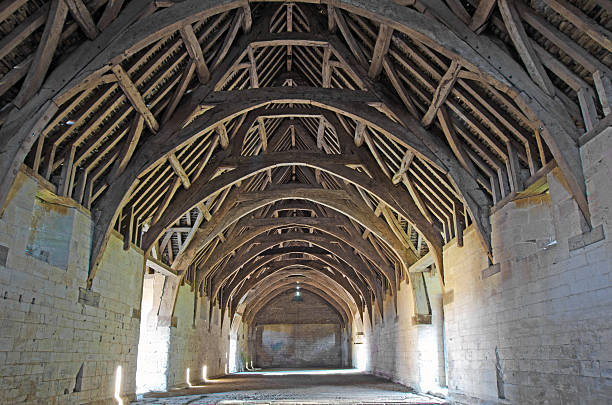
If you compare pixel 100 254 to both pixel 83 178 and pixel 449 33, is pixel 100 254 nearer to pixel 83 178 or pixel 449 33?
pixel 83 178

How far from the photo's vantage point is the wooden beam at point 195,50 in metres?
6.66

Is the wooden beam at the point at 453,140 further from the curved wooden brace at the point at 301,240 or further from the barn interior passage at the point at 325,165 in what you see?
the curved wooden brace at the point at 301,240

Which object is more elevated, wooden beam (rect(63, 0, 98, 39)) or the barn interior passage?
wooden beam (rect(63, 0, 98, 39))

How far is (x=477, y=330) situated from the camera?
25.4ft

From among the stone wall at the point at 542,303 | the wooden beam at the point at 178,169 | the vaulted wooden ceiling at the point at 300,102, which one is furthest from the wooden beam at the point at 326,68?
the stone wall at the point at 542,303

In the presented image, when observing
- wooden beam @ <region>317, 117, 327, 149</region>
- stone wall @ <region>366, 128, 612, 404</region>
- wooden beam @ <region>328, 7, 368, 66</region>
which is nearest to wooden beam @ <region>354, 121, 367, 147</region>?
wooden beam @ <region>317, 117, 327, 149</region>

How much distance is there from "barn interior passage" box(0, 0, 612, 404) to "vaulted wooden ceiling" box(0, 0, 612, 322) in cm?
3

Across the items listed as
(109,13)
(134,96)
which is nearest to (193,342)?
(134,96)

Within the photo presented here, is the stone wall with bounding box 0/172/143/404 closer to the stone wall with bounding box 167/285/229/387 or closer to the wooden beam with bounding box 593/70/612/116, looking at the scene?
the stone wall with bounding box 167/285/229/387

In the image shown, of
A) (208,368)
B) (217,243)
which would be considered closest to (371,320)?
(208,368)

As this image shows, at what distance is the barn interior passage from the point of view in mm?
5191

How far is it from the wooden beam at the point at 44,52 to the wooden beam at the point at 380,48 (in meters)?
3.95

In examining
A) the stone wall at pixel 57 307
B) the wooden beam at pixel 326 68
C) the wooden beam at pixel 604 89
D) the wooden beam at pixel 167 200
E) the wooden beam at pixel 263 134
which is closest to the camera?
the wooden beam at pixel 604 89

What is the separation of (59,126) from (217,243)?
7.88m
